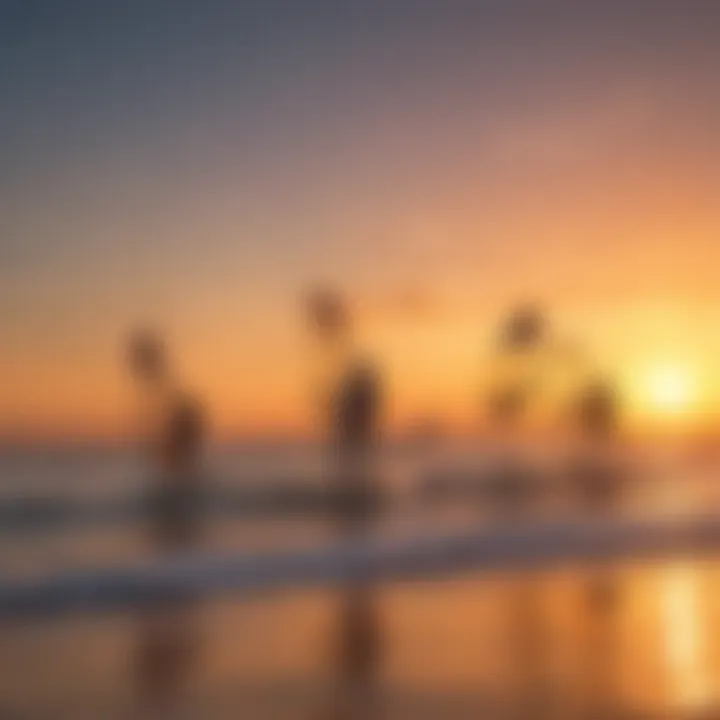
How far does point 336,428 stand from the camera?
4.32 meters

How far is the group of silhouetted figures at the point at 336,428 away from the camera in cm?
343

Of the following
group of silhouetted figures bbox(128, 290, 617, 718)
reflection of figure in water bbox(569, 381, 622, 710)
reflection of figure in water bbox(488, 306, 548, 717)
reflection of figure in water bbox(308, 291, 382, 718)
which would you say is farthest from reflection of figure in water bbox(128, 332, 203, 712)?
reflection of figure in water bbox(569, 381, 622, 710)

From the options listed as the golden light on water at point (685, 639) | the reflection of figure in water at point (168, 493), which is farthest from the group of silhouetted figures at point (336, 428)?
the golden light on water at point (685, 639)

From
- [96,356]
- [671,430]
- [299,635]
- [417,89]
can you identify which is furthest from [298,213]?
[671,430]

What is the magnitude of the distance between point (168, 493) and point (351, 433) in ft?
2.85

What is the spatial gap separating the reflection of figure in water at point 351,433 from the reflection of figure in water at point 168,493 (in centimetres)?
50

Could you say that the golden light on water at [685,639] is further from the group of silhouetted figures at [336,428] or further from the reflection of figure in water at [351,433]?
the reflection of figure in water at [351,433]

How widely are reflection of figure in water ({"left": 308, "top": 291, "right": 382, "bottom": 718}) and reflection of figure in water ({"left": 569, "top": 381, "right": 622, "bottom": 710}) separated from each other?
2.10ft

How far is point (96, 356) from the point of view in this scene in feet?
12.0

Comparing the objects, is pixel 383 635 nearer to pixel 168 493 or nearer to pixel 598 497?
pixel 168 493

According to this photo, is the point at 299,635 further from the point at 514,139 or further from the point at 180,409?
the point at 514,139

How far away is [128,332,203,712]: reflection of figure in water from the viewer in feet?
8.12

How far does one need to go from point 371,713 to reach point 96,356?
6.83ft

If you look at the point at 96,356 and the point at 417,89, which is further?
the point at 417,89
